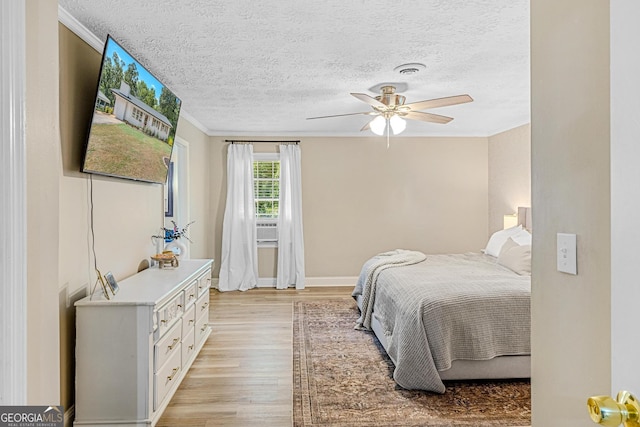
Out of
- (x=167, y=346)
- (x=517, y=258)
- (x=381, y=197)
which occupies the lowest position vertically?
(x=167, y=346)

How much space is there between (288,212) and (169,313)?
3427 millimetres

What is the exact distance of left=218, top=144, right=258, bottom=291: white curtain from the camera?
570 centimetres

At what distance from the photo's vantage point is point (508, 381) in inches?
110

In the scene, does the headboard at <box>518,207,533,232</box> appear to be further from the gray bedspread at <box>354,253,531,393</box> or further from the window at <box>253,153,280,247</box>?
the window at <box>253,153,280,247</box>

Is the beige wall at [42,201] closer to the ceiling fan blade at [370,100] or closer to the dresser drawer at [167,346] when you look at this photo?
the dresser drawer at [167,346]

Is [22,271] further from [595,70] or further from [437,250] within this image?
[437,250]

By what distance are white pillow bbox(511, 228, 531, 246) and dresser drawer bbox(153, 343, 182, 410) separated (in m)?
3.47

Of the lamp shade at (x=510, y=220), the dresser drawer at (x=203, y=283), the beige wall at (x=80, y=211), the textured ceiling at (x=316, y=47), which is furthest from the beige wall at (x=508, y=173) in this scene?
the beige wall at (x=80, y=211)

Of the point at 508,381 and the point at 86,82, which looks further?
the point at 508,381

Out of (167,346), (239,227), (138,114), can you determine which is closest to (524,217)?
(239,227)

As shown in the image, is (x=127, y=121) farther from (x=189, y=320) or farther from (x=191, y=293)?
(x=189, y=320)

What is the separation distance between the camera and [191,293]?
10.0 ft

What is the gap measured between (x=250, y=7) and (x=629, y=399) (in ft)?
7.39

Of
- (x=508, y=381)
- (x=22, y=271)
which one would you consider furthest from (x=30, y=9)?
(x=508, y=381)
